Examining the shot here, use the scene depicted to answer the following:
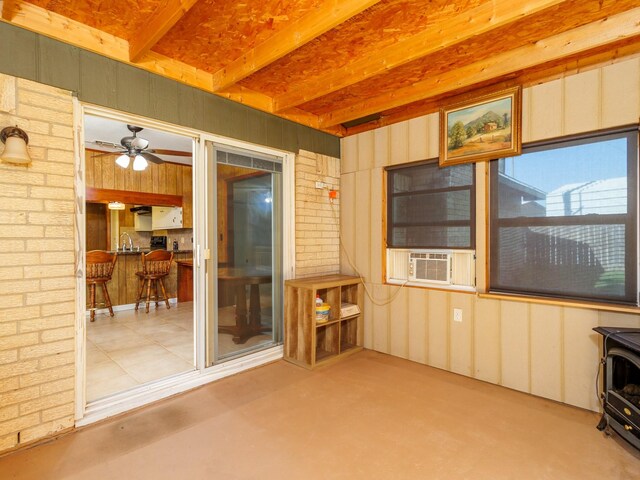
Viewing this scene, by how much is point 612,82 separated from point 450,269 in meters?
1.91

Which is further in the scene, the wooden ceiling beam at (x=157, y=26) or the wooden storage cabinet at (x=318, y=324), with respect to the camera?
the wooden storage cabinet at (x=318, y=324)

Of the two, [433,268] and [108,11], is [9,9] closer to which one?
[108,11]

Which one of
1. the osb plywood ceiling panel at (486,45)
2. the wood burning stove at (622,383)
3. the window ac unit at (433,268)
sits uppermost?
the osb plywood ceiling panel at (486,45)

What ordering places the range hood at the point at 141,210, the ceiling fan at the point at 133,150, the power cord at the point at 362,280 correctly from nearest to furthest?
the power cord at the point at 362,280 → the ceiling fan at the point at 133,150 → the range hood at the point at 141,210

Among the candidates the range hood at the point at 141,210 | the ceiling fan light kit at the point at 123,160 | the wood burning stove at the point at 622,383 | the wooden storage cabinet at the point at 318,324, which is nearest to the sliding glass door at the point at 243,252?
the wooden storage cabinet at the point at 318,324

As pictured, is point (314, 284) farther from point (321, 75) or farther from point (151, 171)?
point (151, 171)

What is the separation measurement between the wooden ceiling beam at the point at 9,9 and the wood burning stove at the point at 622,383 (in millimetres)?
4179

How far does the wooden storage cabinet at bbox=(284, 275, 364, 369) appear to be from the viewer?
3307 millimetres

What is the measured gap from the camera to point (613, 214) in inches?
96.4

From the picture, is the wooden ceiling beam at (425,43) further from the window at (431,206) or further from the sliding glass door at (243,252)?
the window at (431,206)

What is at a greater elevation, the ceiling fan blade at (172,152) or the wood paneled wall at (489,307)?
the ceiling fan blade at (172,152)

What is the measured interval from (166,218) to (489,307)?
264 inches

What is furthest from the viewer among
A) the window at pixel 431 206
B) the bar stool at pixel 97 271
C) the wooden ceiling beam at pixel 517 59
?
the bar stool at pixel 97 271

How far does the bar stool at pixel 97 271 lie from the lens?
4.83 m
